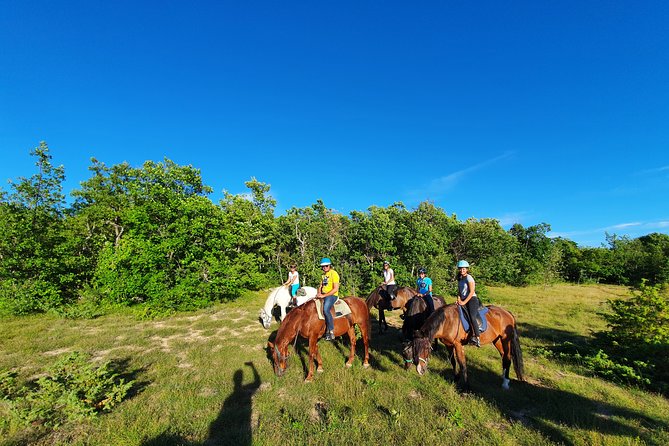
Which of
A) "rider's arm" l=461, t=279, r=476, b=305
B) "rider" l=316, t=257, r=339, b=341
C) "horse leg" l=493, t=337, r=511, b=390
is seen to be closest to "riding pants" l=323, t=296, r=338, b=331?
"rider" l=316, t=257, r=339, b=341

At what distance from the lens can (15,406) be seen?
5.12m

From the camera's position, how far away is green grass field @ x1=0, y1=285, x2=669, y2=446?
4.64 meters

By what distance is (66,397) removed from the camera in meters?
5.12

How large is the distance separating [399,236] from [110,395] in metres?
19.7

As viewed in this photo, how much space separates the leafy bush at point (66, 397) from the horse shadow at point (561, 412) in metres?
8.35

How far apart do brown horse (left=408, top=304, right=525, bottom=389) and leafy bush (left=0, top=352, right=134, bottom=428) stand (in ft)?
22.5

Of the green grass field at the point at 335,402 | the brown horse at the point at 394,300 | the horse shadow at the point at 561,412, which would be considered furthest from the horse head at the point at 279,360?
the brown horse at the point at 394,300

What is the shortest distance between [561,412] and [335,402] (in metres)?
4.71

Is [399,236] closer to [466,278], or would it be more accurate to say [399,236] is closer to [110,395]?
[466,278]

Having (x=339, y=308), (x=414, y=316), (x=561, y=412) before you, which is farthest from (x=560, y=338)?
(x=339, y=308)

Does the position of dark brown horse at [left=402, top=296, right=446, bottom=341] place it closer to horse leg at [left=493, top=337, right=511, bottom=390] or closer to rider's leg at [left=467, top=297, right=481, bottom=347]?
horse leg at [left=493, top=337, right=511, bottom=390]

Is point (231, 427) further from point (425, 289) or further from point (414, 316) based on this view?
point (425, 289)

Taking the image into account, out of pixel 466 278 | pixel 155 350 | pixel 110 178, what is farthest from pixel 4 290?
pixel 466 278

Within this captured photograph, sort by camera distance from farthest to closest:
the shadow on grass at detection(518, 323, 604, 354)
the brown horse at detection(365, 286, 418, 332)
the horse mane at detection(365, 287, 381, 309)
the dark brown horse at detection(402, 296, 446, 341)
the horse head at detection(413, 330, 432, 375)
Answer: the horse mane at detection(365, 287, 381, 309)
the brown horse at detection(365, 286, 418, 332)
the dark brown horse at detection(402, 296, 446, 341)
the shadow on grass at detection(518, 323, 604, 354)
the horse head at detection(413, 330, 432, 375)
